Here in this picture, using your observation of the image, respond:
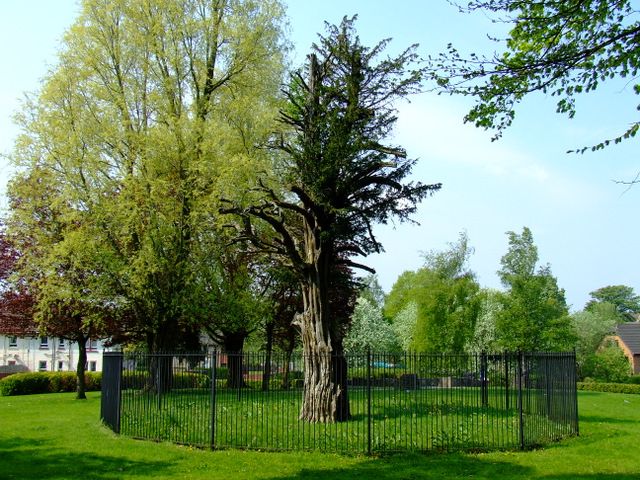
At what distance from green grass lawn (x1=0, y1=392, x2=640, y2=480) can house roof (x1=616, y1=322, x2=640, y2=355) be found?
5444 cm

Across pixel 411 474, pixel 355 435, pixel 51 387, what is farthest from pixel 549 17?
pixel 51 387

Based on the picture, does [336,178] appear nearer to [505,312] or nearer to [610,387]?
[505,312]

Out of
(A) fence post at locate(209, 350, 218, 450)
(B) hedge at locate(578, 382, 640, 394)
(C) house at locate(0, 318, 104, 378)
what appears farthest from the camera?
(C) house at locate(0, 318, 104, 378)

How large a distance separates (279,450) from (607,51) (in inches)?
397

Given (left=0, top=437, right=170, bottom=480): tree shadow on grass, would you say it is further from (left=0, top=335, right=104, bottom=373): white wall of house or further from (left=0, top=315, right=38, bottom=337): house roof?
(left=0, top=335, right=104, bottom=373): white wall of house

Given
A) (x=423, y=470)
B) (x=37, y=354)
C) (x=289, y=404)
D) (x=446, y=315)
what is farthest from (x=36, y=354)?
(x=423, y=470)

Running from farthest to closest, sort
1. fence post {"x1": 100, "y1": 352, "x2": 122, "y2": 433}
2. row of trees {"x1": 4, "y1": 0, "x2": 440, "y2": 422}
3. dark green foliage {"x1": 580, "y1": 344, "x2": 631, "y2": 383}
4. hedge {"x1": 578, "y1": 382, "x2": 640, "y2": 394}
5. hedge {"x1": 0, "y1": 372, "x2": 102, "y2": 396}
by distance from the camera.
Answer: dark green foliage {"x1": 580, "y1": 344, "x2": 631, "y2": 383} < hedge {"x1": 578, "y1": 382, "x2": 640, "y2": 394} < hedge {"x1": 0, "y1": 372, "x2": 102, "y2": 396} < row of trees {"x1": 4, "y1": 0, "x2": 440, "y2": 422} < fence post {"x1": 100, "y1": 352, "x2": 122, "y2": 433}

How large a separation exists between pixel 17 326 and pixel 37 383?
448 cm

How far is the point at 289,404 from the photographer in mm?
15625

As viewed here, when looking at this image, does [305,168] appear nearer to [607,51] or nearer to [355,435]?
[355,435]

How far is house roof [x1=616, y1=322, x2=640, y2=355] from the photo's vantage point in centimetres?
6550

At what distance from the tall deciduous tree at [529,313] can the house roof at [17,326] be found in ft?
86.7

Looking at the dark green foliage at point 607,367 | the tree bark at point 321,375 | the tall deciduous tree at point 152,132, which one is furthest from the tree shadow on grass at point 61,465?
the dark green foliage at point 607,367

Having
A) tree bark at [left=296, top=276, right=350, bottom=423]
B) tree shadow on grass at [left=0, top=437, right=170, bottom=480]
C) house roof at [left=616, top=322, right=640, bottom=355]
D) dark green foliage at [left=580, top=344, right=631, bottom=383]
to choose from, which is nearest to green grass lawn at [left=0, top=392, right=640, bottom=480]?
tree shadow on grass at [left=0, top=437, right=170, bottom=480]
